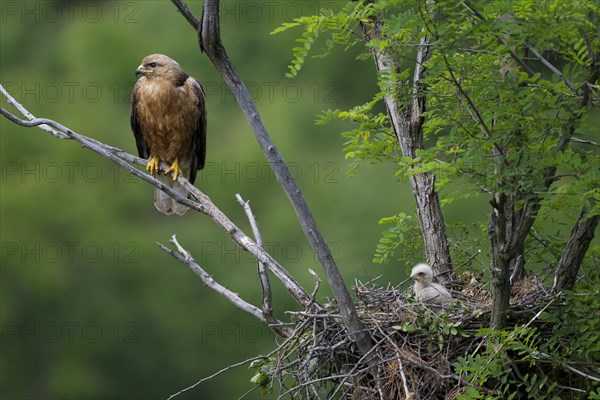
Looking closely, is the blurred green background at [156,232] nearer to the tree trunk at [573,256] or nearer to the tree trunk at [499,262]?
the tree trunk at [573,256]

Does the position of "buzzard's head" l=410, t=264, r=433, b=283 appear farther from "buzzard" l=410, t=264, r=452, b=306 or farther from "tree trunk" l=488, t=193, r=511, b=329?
"tree trunk" l=488, t=193, r=511, b=329

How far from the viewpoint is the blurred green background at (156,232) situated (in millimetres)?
23344

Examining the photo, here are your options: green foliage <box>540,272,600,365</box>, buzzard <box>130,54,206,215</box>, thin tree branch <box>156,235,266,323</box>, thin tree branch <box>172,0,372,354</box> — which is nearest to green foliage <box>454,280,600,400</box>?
green foliage <box>540,272,600,365</box>

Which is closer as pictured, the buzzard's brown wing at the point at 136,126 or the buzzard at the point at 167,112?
the buzzard at the point at 167,112

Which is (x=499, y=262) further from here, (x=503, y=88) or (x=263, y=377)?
(x=263, y=377)

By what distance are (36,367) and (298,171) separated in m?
7.61

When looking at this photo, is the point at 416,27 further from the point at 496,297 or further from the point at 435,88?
the point at 496,297

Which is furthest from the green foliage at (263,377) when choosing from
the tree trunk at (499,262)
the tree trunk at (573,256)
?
the tree trunk at (573,256)

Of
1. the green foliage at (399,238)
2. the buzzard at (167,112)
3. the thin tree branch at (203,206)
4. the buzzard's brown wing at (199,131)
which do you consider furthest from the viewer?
the buzzard's brown wing at (199,131)

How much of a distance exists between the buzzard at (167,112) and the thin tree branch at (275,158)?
2542 mm

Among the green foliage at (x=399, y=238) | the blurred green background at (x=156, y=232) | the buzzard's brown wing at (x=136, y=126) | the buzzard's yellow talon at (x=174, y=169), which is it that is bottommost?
the blurred green background at (x=156, y=232)

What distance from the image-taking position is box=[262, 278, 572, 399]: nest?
551cm

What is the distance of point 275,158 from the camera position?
5.36 m

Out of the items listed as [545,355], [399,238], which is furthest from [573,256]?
[399,238]
